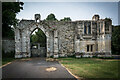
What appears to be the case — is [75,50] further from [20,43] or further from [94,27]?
[20,43]

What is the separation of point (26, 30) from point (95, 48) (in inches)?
569

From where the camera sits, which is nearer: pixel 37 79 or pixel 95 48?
pixel 37 79

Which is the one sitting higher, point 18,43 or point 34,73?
point 18,43

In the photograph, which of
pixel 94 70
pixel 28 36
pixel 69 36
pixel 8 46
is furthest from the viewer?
pixel 69 36

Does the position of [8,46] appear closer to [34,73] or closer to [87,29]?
[34,73]

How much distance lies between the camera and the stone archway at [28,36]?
15774 millimetres

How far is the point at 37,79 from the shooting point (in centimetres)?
536

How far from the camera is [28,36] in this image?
648 inches

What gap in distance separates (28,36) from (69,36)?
8.42m

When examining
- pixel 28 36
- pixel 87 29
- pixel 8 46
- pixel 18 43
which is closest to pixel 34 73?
pixel 18 43

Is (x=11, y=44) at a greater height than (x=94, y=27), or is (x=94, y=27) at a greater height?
(x=94, y=27)

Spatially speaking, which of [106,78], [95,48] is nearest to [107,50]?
[95,48]

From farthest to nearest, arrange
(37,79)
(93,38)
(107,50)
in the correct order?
(93,38), (107,50), (37,79)

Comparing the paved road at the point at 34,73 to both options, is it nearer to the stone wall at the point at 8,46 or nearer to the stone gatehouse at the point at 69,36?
the stone gatehouse at the point at 69,36
